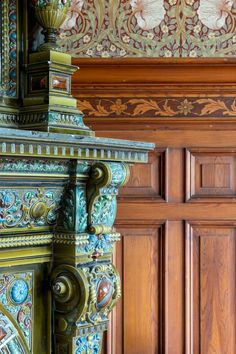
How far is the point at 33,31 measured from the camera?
1.46 meters

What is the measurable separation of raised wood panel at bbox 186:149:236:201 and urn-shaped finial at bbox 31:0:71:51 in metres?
0.77

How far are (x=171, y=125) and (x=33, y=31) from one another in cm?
72

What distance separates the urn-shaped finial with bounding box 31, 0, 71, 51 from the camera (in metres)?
1.40

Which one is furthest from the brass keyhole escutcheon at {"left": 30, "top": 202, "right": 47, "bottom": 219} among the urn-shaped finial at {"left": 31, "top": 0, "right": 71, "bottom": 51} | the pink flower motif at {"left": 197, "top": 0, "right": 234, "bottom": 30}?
the pink flower motif at {"left": 197, "top": 0, "right": 234, "bottom": 30}

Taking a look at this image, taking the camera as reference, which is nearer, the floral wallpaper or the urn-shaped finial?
the urn-shaped finial

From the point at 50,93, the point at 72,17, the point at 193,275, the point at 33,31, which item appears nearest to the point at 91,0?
the point at 72,17

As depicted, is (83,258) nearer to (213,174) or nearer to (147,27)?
(213,174)

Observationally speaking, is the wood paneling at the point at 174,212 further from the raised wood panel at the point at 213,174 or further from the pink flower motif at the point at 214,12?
the pink flower motif at the point at 214,12

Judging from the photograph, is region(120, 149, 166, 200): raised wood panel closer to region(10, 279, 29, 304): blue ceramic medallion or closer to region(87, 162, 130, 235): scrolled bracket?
region(87, 162, 130, 235): scrolled bracket

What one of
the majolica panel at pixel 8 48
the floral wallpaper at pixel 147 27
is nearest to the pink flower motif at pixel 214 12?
the floral wallpaper at pixel 147 27

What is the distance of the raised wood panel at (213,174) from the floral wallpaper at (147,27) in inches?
13.7

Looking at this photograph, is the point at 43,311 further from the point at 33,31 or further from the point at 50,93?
the point at 33,31

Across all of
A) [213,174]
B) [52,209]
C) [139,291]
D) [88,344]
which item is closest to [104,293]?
[88,344]

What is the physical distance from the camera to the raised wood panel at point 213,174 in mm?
2043
